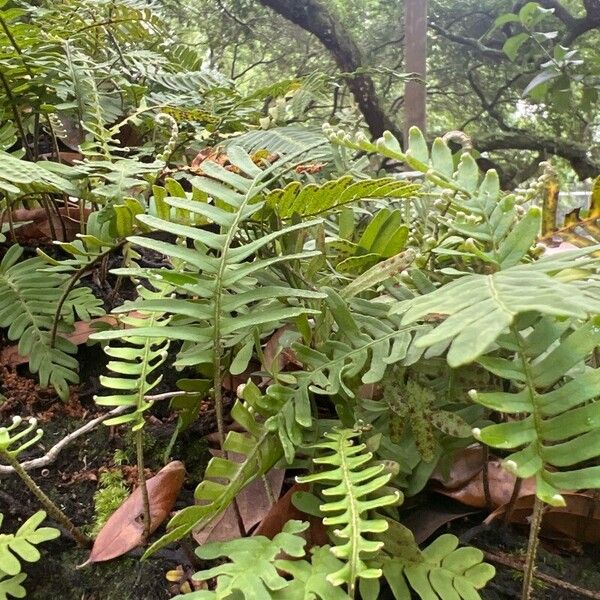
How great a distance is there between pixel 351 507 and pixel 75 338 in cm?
62

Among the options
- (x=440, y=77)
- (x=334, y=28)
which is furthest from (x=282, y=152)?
(x=440, y=77)

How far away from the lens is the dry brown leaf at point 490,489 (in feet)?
2.04

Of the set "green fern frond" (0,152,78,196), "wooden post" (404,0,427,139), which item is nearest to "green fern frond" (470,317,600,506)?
"green fern frond" (0,152,78,196)

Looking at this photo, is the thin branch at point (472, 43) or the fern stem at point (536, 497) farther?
Result: the thin branch at point (472, 43)

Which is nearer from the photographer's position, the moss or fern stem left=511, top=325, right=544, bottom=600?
fern stem left=511, top=325, right=544, bottom=600

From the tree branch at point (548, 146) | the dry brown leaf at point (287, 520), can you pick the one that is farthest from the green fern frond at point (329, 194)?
the tree branch at point (548, 146)

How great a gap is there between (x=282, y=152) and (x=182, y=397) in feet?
1.41

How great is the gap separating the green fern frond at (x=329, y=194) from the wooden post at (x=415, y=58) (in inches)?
73.3

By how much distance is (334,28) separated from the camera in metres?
3.69

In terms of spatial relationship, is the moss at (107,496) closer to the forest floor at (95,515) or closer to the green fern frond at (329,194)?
the forest floor at (95,515)

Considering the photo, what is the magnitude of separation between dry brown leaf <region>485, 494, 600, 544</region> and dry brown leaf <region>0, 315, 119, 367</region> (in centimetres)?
61

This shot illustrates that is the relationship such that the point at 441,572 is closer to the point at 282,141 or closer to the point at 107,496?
the point at 107,496

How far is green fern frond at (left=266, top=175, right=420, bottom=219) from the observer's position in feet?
2.06

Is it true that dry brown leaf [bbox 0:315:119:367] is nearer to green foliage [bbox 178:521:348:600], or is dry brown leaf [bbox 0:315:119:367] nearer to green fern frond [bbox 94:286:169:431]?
green fern frond [bbox 94:286:169:431]
